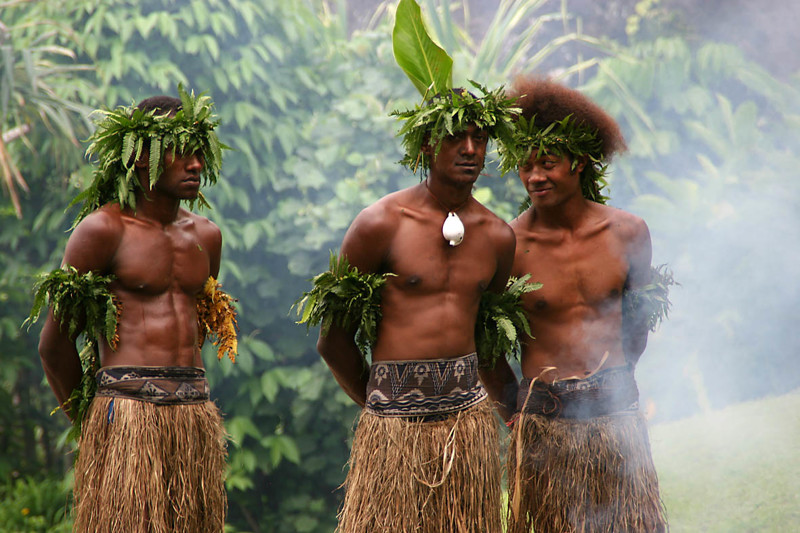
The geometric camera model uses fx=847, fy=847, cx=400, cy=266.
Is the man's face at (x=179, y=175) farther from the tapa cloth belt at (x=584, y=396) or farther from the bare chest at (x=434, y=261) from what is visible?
the tapa cloth belt at (x=584, y=396)

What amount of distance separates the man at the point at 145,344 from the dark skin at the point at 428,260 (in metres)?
0.58

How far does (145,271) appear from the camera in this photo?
3.06 metres

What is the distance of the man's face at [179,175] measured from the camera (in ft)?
10.2

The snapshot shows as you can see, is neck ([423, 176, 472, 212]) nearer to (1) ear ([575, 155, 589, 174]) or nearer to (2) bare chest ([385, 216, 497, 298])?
(2) bare chest ([385, 216, 497, 298])

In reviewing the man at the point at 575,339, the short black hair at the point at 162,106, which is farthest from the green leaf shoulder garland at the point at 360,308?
the short black hair at the point at 162,106

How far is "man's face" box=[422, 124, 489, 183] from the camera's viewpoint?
290cm

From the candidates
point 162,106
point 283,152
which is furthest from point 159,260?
point 283,152

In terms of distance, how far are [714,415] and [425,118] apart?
2544 mm

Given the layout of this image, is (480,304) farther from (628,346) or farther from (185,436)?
(185,436)

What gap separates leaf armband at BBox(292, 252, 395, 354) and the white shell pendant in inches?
9.7

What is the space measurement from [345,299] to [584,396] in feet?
3.35

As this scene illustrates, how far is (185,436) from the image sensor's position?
10.2 ft

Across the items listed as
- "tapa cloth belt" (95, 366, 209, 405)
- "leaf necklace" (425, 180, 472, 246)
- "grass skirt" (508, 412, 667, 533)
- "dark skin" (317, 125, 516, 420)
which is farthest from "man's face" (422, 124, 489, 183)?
"tapa cloth belt" (95, 366, 209, 405)

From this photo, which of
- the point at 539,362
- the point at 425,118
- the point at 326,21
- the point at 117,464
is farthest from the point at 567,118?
the point at 326,21
